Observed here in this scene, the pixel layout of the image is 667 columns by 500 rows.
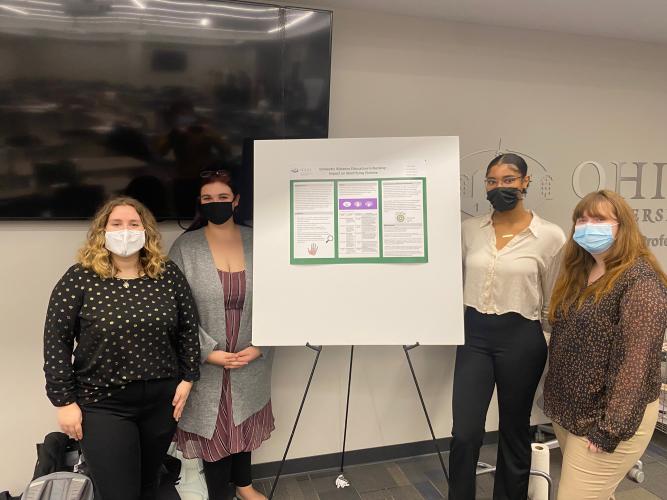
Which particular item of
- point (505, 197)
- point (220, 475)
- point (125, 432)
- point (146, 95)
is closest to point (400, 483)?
point (220, 475)

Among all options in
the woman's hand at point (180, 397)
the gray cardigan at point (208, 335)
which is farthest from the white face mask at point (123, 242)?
the woman's hand at point (180, 397)

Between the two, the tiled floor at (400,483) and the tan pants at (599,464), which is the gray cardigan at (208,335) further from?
the tan pants at (599,464)

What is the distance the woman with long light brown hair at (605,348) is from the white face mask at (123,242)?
1642mm

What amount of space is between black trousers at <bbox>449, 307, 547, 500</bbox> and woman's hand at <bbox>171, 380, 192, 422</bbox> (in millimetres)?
1166

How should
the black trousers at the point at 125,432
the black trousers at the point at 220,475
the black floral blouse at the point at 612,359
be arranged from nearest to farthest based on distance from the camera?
the black floral blouse at the point at 612,359, the black trousers at the point at 125,432, the black trousers at the point at 220,475

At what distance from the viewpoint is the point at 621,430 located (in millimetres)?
1533

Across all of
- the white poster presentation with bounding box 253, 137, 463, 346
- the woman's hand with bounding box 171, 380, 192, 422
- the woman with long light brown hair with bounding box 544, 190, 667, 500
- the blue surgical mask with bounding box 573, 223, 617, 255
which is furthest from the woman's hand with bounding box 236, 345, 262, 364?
the blue surgical mask with bounding box 573, 223, 617, 255

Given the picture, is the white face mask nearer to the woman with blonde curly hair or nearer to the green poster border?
the woman with blonde curly hair

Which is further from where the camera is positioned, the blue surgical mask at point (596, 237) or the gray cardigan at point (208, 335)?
the gray cardigan at point (208, 335)

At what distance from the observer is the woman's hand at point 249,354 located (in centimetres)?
195

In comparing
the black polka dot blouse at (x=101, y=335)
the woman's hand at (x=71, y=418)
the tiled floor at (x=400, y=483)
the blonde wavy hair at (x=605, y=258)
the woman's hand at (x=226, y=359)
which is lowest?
the tiled floor at (x=400, y=483)

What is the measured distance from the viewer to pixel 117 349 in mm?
1616

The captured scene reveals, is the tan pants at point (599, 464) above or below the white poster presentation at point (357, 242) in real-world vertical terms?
below

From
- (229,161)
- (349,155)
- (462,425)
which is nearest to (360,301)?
(349,155)
